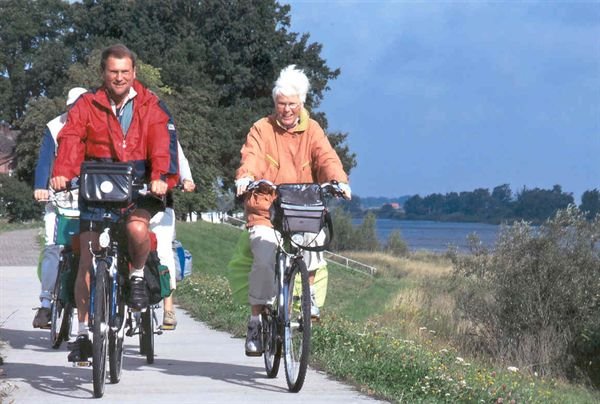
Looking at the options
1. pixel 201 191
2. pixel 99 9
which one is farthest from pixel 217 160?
pixel 99 9

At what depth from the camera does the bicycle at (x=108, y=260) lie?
709 cm

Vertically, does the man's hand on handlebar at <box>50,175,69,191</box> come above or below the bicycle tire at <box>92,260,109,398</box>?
above

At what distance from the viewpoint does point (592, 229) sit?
28219 millimetres

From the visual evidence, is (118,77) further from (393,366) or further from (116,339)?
(393,366)

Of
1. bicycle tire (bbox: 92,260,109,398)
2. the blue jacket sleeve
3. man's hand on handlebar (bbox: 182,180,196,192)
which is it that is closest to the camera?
bicycle tire (bbox: 92,260,109,398)

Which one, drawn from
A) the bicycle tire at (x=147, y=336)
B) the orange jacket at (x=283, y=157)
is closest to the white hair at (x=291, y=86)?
the orange jacket at (x=283, y=157)

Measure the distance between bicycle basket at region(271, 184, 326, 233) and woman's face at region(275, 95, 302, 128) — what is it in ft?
1.83

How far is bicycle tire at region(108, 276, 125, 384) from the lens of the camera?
24.3ft

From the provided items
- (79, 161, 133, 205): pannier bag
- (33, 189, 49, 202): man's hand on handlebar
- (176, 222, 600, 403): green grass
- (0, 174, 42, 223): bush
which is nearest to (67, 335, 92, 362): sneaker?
(79, 161, 133, 205): pannier bag

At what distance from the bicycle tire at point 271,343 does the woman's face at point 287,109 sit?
1185 millimetres

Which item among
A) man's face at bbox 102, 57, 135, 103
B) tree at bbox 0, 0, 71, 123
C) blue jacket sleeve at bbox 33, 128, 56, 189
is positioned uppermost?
tree at bbox 0, 0, 71, 123

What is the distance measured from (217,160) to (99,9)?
41.5 feet

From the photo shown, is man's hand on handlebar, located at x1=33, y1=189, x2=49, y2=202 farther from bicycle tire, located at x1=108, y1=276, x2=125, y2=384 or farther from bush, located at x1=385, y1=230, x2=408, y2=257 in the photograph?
bush, located at x1=385, y1=230, x2=408, y2=257

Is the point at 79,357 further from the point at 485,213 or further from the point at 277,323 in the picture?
the point at 485,213
